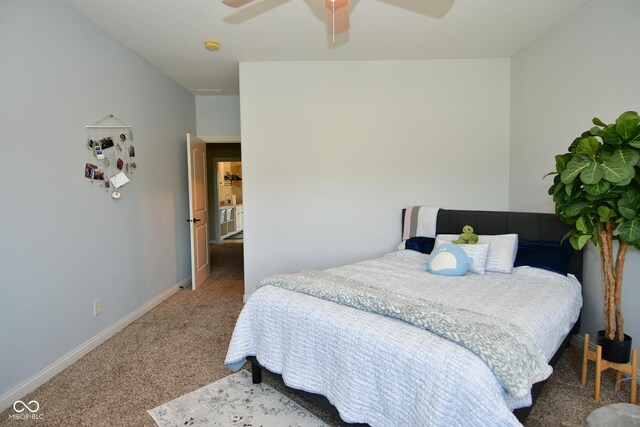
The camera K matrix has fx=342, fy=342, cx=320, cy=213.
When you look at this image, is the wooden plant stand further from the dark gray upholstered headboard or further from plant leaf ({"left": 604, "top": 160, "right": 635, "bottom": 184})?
plant leaf ({"left": 604, "top": 160, "right": 635, "bottom": 184})

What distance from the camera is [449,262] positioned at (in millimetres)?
2510

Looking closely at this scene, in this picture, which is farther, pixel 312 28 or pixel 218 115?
pixel 218 115

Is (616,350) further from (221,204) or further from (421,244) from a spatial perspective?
(221,204)

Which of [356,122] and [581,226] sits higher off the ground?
[356,122]

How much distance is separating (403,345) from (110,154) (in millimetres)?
2894

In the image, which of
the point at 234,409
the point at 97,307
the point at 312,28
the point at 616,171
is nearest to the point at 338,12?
the point at 312,28

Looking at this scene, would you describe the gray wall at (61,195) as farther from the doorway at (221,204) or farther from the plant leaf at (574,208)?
the plant leaf at (574,208)

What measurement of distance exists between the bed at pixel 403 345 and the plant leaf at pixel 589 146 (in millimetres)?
858

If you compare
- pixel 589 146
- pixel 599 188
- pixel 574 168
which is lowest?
pixel 599 188

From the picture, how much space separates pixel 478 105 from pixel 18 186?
402cm

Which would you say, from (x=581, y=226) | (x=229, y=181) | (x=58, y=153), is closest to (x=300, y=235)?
(x=58, y=153)

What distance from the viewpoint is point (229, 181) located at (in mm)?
10086

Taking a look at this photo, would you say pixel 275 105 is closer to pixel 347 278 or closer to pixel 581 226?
pixel 347 278

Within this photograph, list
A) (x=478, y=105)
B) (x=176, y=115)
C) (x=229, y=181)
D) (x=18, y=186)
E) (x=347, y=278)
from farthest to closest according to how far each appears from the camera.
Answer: (x=229, y=181) → (x=176, y=115) → (x=478, y=105) → (x=347, y=278) → (x=18, y=186)
